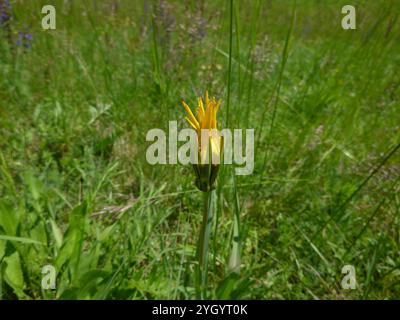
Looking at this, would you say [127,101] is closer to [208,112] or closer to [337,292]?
[208,112]

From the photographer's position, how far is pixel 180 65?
53.9 inches

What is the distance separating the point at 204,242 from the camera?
632 millimetres

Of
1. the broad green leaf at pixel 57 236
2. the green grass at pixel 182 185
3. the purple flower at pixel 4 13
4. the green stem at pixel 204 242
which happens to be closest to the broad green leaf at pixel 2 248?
the green grass at pixel 182 185

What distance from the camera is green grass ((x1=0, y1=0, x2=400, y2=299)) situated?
81 cm

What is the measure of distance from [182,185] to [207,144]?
0.50 metres

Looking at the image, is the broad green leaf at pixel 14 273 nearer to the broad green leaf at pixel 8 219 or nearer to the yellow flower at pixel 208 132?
the broad green leaf at pixel 8 219

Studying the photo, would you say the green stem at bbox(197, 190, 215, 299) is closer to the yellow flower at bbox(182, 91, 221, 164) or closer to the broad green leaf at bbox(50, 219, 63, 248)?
the yellow flower at bbox(182, 91, 221, 164)

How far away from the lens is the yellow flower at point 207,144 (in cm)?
55

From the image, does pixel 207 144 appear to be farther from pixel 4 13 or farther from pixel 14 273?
pixel 4 13

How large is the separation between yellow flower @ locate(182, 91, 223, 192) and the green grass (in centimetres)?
8

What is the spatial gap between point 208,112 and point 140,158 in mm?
715

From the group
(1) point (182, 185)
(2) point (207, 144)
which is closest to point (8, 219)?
(1) point (182, 185)

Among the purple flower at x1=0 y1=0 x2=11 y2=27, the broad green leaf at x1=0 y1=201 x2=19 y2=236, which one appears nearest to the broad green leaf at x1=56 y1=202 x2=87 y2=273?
the broad green leaf at x1=0 y1=201 x2=19 y2=236
